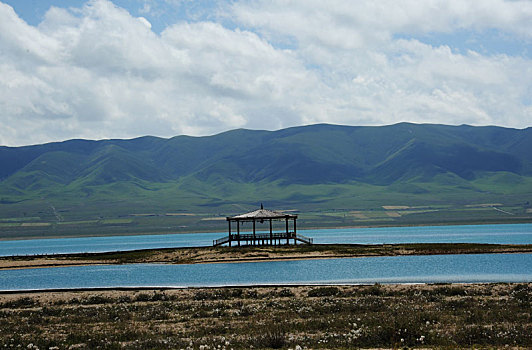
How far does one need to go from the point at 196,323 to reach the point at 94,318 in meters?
5.48

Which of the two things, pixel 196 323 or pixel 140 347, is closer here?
pixel 140 347

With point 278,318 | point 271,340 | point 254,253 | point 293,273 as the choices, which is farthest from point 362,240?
point 271,340

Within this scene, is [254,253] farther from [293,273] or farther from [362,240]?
[362,240]

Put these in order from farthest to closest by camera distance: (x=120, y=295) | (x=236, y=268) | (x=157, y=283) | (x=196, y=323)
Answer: (x=236, y=268)
(x=157, y=283)
(x=120, y=295)
(x=196, y=323)

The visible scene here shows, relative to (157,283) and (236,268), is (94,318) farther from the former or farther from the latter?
(236,268)

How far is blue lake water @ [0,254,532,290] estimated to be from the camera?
48.2m

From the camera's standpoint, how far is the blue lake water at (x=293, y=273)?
4822 cm

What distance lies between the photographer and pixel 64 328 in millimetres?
25672

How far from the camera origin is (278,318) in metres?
25.6

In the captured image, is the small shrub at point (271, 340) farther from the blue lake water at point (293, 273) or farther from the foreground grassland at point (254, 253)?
the foreground grassland at point (254, 253)

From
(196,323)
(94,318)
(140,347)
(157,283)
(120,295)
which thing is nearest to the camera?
(140,347)

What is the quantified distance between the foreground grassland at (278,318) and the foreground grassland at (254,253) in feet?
107

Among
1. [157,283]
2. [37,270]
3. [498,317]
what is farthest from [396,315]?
[37,270]

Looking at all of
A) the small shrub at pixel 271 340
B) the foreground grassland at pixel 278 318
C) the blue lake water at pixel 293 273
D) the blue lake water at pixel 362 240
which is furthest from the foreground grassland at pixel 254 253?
the small shrub at pixel 271 340
